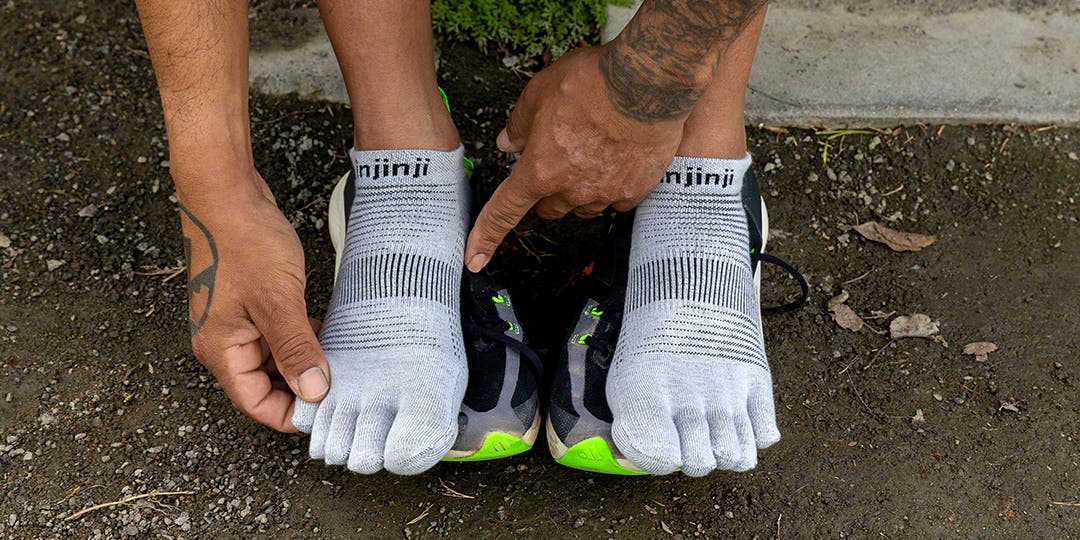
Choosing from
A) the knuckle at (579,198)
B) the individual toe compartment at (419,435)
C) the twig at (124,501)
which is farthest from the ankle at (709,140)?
the twig at (124,501)

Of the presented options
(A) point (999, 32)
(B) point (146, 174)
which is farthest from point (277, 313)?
(A) point (999, 32)

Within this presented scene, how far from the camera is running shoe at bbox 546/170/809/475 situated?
1.58 metres

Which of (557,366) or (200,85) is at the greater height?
(200,85)

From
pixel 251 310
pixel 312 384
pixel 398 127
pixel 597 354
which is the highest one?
pixel 398 127

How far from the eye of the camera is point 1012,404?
74.5 inches

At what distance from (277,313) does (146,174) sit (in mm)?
912

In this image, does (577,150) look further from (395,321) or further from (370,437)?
(370,437)

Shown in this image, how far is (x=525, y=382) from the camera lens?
166cm

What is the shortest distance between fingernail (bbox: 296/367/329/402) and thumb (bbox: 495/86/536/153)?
569mm

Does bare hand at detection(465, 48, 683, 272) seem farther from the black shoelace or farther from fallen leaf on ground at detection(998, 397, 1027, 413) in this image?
fallen leaf on ground at detection(998, 397, 1027, 413)

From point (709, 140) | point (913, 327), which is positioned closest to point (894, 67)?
point (913, 327)

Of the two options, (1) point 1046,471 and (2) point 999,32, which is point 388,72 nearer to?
(1) point 1046,471

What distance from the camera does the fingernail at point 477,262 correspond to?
1.74 meters

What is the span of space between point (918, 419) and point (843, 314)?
11.3 inches
